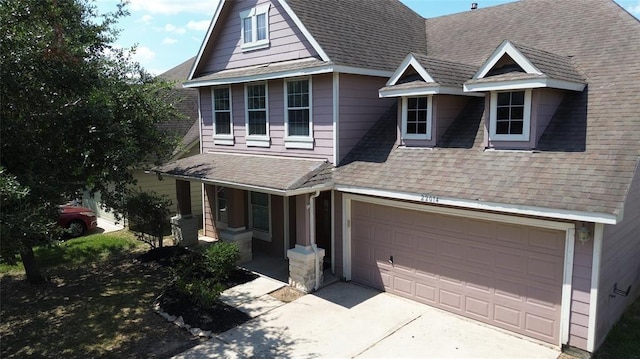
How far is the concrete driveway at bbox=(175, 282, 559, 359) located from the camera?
24.7 ft

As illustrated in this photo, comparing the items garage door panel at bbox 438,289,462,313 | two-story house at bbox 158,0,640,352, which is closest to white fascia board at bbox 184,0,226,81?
two-story house at bbox 158,0,640,352

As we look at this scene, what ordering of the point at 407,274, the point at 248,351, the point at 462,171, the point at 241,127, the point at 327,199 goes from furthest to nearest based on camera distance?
the point at 241,127 → the point at 327,199 → the point at 407,274 → the point at 462,171 → the point at 248,351

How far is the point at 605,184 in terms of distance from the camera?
6871 mm

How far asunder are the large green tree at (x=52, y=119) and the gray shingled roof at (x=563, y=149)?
523 cm

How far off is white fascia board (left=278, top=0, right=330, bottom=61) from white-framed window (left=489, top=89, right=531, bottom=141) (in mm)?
4091

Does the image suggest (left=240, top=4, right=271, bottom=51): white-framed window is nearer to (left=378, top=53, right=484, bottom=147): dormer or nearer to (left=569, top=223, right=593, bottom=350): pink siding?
(left=378, top=53, right=484, bottom=147): dormer

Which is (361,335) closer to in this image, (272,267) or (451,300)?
(451,300)

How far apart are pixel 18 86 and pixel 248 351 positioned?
6264mm

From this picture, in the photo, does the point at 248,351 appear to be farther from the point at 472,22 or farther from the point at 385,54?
the point at 472,22

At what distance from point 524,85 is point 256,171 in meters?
6.71

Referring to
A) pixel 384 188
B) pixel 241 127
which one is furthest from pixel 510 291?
pixel 241 127

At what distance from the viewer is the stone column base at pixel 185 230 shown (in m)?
14.2

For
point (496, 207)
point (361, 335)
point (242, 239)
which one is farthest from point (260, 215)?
point (496, 207)

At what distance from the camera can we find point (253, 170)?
1176 cm
